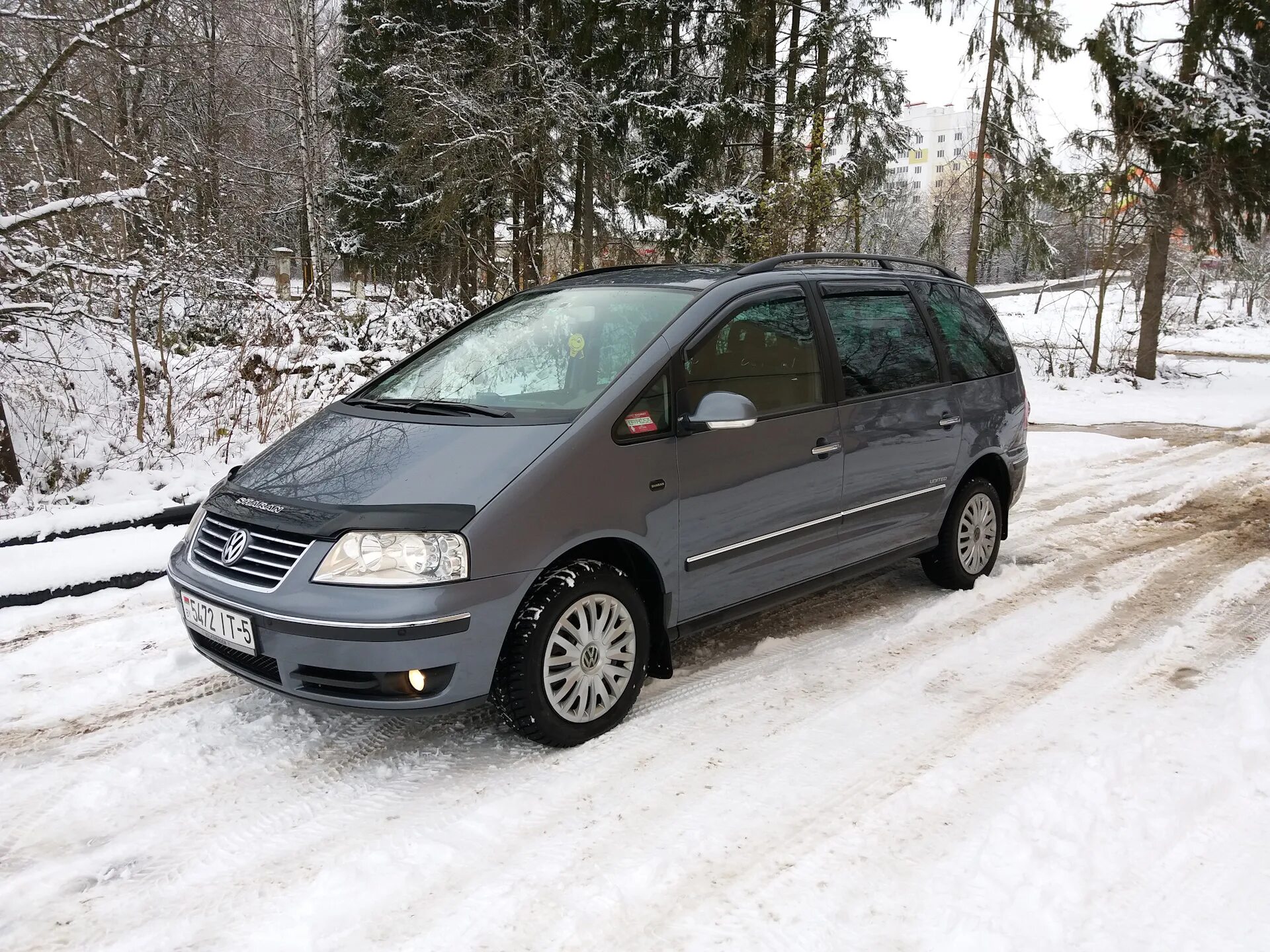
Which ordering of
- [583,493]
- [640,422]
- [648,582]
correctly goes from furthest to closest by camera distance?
[648,582] < [640,422] < [583,493]

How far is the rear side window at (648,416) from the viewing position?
3578 mm

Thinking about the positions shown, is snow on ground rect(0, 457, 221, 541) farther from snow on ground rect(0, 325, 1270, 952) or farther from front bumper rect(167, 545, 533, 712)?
front bumper rect(167, 545, 533, 712)

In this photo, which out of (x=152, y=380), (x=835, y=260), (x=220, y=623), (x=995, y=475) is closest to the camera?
(x=220, y=623)

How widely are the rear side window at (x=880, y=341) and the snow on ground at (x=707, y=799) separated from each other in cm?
129

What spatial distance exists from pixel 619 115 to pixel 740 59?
244cm

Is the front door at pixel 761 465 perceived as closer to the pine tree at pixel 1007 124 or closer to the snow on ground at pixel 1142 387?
the snow on ground at pixel 1142 387

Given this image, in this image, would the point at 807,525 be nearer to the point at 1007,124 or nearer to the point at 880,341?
the point at 880,341

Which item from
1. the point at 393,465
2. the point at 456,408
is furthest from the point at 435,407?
the point at 393,465

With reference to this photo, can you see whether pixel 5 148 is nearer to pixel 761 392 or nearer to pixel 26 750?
pixel 26 750

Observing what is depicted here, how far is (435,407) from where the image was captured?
3904mm

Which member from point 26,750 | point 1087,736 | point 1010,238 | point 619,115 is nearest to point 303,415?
point 26,750

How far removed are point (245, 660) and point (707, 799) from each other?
5.66 ft

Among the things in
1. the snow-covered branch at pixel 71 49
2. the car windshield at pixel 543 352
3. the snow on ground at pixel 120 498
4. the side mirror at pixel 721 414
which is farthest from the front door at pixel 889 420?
the snow-covered branch at pixel 71 49

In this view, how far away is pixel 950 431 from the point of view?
16.8 ft
